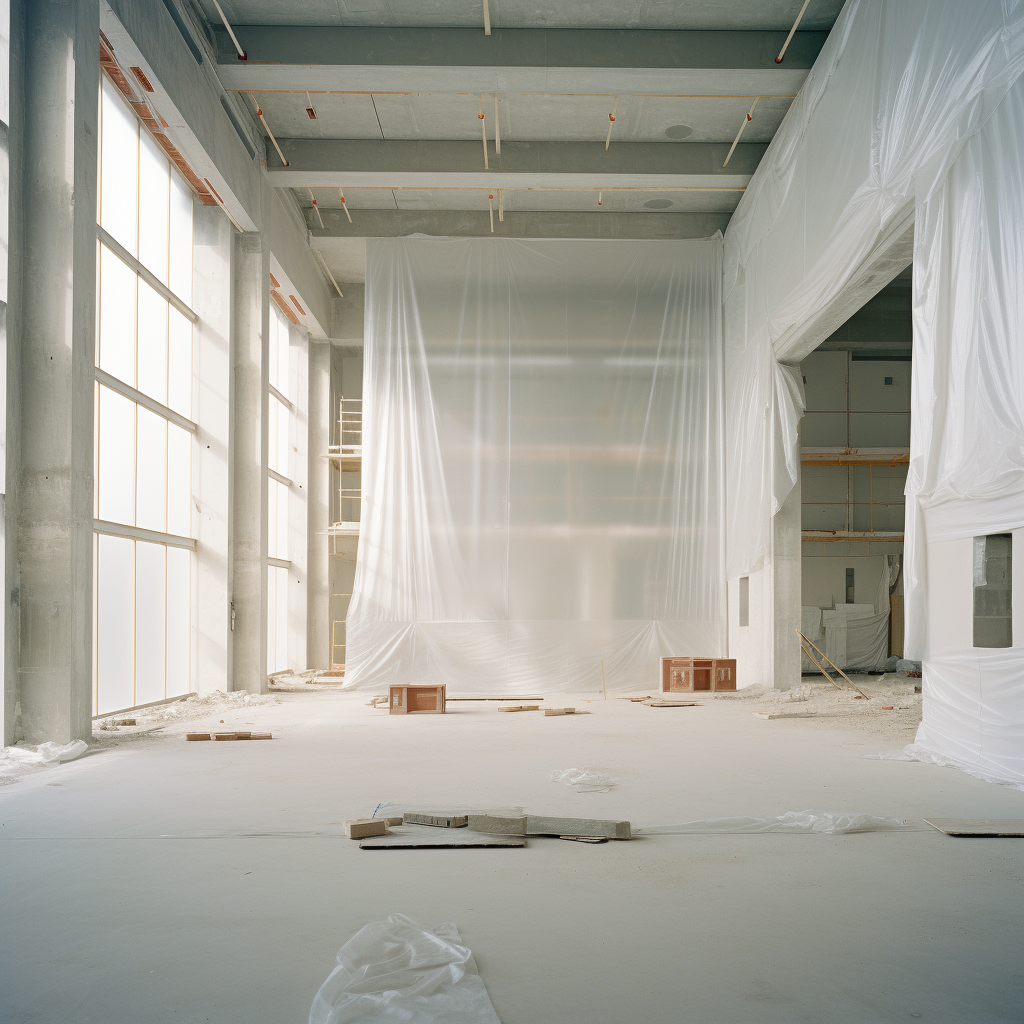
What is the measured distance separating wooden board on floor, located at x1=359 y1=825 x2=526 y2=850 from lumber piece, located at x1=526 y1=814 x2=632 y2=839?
0.57ft

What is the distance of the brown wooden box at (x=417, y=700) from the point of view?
41.4ft

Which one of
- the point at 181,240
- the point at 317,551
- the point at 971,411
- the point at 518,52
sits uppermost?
the point at 518,52

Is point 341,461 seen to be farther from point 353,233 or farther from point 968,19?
point 968,19

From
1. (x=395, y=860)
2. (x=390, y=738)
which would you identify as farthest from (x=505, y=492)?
(x=395, y=860)

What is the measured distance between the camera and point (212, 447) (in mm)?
14656

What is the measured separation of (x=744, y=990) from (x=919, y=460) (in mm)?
6805

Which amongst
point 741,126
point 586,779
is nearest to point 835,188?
point 741,126

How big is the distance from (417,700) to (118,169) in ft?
27.4

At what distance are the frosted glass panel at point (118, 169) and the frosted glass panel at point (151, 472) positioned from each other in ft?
7.98

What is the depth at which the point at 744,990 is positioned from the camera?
317 centimetres

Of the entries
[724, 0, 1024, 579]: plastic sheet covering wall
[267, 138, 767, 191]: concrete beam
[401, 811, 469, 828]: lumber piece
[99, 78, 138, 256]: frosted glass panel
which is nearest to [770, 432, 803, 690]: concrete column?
[724, 0, 1024, 579]: plastic sheet covering wall

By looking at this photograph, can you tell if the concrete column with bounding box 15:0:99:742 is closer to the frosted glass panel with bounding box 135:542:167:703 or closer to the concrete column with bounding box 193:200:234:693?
the frosted glass panel with bounding box 135:542:167:703

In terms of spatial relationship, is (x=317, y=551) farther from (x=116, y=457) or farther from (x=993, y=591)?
(x=993, y=591)

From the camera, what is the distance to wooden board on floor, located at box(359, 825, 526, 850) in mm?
5102
